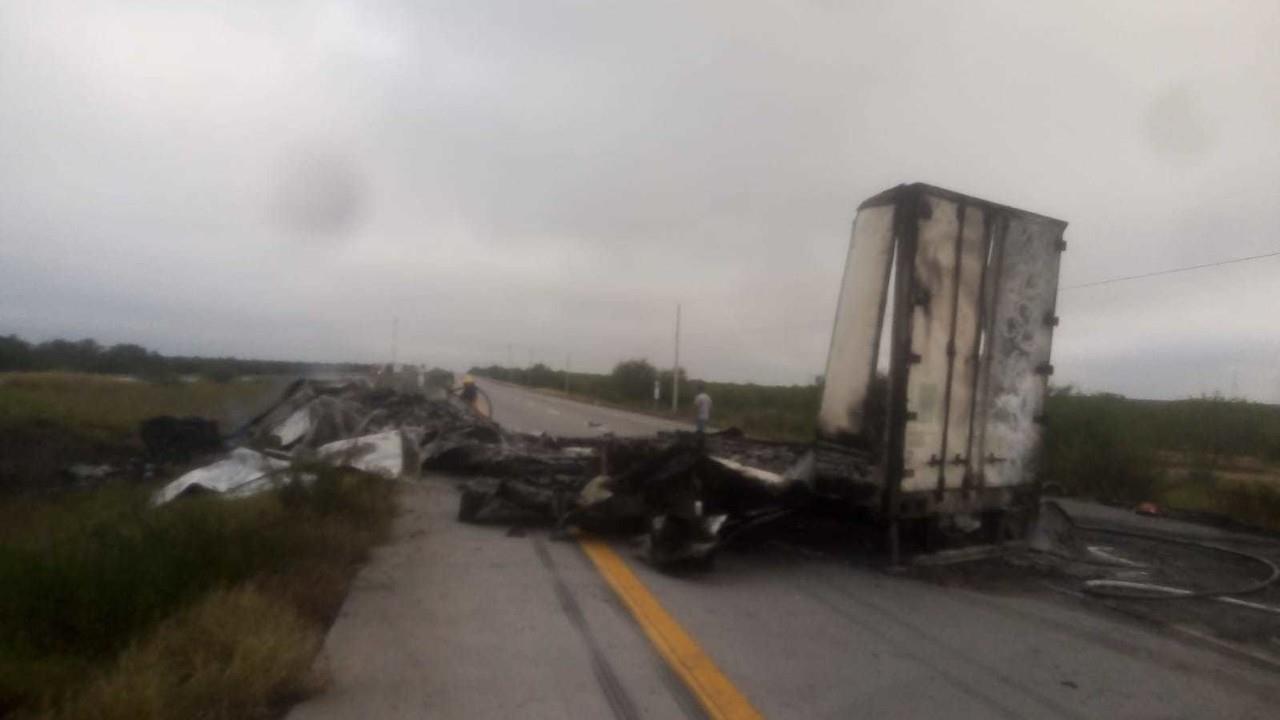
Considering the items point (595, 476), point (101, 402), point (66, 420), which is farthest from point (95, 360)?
point (595, 476)

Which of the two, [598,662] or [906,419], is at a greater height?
[906,419]

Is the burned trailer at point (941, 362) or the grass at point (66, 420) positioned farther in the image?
the grass at point (66, 420)

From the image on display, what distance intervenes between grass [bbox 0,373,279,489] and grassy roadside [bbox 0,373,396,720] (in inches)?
327

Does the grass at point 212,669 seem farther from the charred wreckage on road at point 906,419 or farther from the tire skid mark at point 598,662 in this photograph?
the charred wreckage on road at point 906,419

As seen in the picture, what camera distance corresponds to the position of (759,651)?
5.48 metres

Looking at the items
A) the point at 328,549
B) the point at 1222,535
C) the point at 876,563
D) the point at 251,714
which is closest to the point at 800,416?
the point at 1222,535

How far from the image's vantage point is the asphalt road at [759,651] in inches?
179

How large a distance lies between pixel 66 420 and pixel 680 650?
1863 centimetres

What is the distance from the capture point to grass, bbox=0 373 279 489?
631 inches

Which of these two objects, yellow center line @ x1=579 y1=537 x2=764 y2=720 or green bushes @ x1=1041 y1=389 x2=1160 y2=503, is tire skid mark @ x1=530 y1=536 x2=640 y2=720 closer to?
yellow center line @ x1=579 y1=537 x2=764 y2=720

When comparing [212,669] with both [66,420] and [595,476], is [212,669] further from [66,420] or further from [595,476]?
[66,420]

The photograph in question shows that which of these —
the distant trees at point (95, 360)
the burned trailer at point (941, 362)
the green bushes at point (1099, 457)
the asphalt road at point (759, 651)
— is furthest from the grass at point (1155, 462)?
the distant trees at point (95, 360)

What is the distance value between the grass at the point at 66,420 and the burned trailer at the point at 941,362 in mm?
12428

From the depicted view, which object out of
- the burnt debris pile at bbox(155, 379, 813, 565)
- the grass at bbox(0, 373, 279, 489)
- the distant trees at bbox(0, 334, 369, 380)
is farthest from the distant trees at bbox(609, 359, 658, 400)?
the burnt debris pile at bbox(155, 379, 813, 565)
